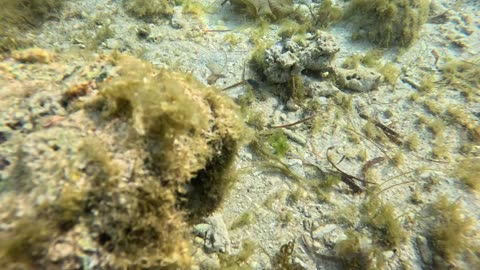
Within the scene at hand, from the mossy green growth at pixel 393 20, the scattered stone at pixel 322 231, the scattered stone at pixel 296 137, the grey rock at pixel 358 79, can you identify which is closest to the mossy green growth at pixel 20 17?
the scattered stone at pixel 296 137

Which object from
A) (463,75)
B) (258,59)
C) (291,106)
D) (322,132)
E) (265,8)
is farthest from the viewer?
(265,8)

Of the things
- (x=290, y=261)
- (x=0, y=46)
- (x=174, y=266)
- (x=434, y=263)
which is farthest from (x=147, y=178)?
(x=0, y=46)

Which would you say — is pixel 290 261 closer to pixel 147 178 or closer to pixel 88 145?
pixel 147 178

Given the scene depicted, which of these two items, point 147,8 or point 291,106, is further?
point 147,8

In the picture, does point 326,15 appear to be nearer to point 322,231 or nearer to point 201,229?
point 322,231

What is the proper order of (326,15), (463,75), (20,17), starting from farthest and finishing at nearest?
(326,15) < (463,75) < (20,17)

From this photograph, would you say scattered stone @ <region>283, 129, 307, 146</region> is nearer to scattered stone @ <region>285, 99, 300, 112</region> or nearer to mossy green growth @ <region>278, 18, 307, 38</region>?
scattered stone @ <region>285, 99, 300, 112</region>

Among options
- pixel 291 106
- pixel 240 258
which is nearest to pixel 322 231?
pixel 240 258
